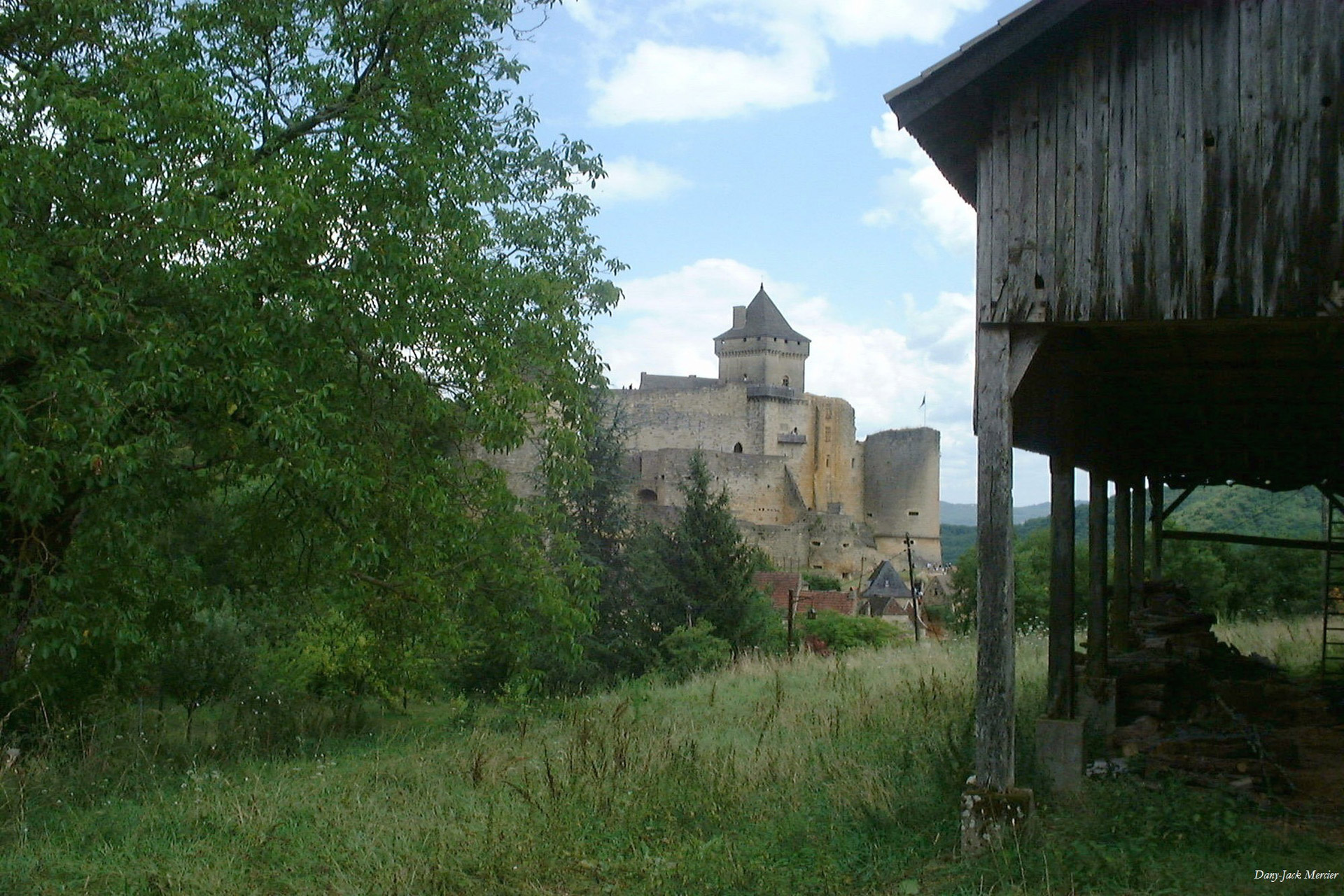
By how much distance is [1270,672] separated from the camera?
11148mm

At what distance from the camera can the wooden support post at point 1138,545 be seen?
1403 centimetres

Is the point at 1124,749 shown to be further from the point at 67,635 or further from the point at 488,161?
the point at 488,161

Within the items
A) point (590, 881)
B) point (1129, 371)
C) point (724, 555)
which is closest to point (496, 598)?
point (590, 881)

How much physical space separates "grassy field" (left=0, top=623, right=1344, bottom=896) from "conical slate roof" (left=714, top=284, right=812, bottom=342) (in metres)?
60.6

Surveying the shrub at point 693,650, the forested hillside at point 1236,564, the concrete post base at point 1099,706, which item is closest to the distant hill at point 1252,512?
the forested hillside at point 1236,564

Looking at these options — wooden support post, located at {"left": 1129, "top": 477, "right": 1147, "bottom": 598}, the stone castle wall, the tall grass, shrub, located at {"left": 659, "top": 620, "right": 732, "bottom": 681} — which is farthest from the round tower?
wooden support post, located at {"left": 1129, "top": 477, "right": 1147, "bottom": 598}

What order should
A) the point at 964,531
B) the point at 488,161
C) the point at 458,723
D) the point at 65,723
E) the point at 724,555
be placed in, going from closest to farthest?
the point at 65,723
the point at 488,161
the point at 458,723
the point at 724,555
the point at 964,531

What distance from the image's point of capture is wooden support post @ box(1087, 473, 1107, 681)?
341 inches

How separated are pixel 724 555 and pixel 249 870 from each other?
22173 mm

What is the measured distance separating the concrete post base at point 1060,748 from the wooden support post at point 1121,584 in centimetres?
503

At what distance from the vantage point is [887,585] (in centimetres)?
4459

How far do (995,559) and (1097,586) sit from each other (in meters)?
3.48

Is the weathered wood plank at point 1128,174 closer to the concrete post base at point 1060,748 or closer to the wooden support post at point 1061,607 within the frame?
the wooden support post at point 1061,607

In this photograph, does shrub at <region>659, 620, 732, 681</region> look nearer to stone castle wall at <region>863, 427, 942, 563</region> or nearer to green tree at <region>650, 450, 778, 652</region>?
green tree at <region>650, 450, 778, 652</region>
